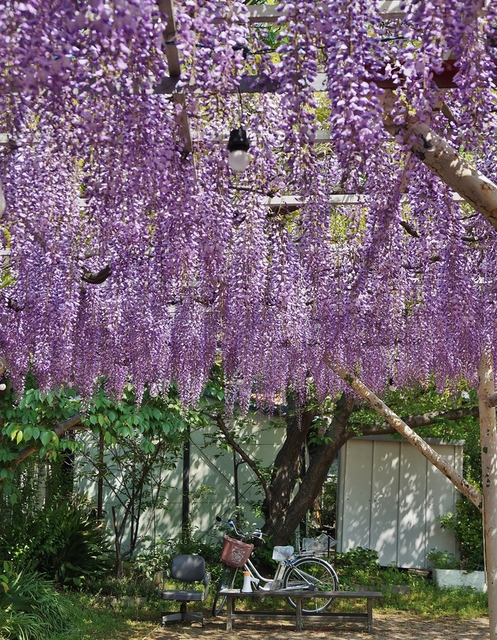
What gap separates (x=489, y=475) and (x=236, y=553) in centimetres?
285

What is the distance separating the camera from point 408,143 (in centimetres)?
270

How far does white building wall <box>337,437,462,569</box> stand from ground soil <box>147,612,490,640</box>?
177cm

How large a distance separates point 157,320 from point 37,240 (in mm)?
957

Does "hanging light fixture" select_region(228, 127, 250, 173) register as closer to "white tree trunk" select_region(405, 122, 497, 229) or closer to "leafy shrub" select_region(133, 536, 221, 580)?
"white tree trunk" select_region(405, 122, 497, 229)

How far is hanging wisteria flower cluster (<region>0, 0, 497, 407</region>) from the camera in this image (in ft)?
8.30

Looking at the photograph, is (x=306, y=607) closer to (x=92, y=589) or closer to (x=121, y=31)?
(x=92, y=589)

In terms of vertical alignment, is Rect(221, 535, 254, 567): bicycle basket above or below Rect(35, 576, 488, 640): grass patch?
above

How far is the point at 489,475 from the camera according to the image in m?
5.00

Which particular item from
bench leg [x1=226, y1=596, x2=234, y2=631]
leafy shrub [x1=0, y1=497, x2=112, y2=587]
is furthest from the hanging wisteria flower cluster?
leafy shrub [x1=0, y1=497, x2=112, y2=587]

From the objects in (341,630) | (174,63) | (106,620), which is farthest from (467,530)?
A: (174,63)

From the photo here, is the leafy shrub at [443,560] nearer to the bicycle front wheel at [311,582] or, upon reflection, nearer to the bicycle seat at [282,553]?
the bicycle front wheel at [311,582]

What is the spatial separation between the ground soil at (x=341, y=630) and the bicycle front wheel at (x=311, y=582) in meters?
0.22

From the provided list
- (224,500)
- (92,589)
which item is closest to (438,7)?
(92,589)

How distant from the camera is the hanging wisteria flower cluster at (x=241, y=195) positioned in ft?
8.30
